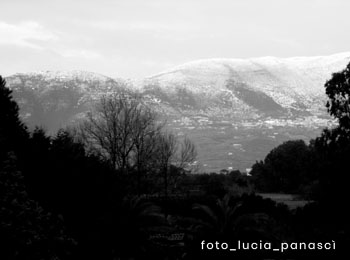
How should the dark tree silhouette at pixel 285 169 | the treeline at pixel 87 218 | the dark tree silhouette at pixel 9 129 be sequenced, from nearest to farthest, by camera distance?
the treeline at pixel 87 218, the dark tree silhouette at pixel 9 129, the dark tree silhouette at pixel 285 169

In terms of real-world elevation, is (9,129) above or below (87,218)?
above

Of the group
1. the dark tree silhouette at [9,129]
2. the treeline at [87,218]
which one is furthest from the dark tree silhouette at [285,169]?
the dark tree silhouette at [9,129]

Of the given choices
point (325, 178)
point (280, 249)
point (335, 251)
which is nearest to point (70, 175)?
point (280, 249)

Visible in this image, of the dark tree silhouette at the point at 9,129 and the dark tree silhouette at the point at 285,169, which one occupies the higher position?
the dark tree silhouette at the point at 9,129

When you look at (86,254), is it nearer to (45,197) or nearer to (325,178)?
(45,197)

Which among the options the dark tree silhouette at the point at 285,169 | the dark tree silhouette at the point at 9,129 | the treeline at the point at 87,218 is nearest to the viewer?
the treeline at the point at 87,218

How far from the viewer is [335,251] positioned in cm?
1694

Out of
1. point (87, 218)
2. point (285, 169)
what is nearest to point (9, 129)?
point (87, 218)

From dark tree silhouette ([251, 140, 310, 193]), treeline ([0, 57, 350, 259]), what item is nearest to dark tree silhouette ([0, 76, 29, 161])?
treeline ([0, 57, 350, 259])

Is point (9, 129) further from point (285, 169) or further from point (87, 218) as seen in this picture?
point (285, 169)

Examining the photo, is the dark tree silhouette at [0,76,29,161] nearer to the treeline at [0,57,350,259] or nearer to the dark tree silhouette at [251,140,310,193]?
the treeline at [0,57,350,259]

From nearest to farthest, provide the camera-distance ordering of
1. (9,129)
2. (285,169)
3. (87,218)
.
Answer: (87,218) < (9,129) < (285,169)

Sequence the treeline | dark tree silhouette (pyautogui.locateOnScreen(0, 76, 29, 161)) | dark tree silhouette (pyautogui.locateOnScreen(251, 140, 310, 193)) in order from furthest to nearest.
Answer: dark tree silhouette (pyautogui.locateOnScreen(251, 140, 310, 193)) < dark tree silhouette (pyautogui.locateOnScreen(0, 76, 29, 161)) < the treeline

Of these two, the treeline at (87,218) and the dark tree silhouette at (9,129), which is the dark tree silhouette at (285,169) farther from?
the dark tree silhouette at (9,129)
